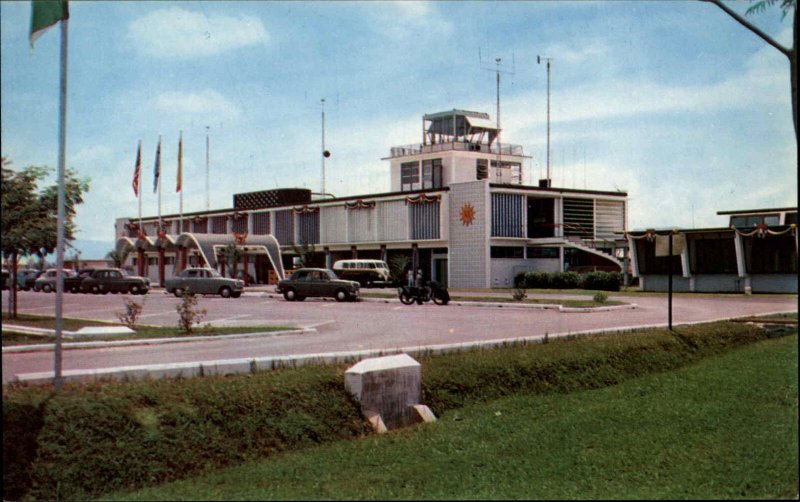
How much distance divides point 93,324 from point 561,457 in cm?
1471

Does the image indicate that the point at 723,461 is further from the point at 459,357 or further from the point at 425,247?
the point at 425,247

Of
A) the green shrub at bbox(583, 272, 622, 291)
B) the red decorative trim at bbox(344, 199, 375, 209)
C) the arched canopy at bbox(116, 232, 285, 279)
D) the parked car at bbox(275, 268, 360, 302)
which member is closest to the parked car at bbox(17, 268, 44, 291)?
the arched canopy at bbox(116, 232, 285, 279)

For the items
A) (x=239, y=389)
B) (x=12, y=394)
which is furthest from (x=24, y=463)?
(x=239, y=389)

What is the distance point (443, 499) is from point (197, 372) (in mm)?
4737

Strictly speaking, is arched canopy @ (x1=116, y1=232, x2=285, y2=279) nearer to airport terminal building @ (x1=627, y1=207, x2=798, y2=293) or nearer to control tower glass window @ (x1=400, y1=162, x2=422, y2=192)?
control tower glass window @ (x1=400, y1=162, x2=422, y2=192)

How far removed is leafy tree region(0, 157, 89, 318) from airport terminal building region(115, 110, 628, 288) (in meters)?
28.4

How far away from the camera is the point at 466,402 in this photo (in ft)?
36.5

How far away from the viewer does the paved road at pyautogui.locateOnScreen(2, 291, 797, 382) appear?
45.1 ft

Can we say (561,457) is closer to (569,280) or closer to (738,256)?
(738,256)

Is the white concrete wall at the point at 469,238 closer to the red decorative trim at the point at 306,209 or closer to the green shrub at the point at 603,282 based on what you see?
the green shrub at the point at 603,282

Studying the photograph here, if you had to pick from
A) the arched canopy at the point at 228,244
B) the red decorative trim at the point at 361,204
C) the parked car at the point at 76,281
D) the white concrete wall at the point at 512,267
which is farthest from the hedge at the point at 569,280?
the parked car at the point at 76,281

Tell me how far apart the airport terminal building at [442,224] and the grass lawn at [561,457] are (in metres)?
32.5

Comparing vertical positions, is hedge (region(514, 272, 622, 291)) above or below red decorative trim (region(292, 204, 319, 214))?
below

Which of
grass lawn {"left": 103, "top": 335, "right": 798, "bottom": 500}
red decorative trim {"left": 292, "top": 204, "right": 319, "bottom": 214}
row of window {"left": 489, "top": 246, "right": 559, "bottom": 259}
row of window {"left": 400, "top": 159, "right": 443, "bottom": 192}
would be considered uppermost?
row of window {"left": 400, "top": 159, "right": 443, "bottom": 192}
